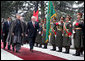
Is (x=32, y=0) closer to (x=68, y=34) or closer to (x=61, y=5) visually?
(x=61, y=5)

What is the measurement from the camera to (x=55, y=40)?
9.26m

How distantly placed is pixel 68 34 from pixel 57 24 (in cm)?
82

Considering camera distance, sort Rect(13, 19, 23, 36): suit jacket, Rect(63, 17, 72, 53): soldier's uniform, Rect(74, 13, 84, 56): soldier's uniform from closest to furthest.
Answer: Rect(74, 13, 84, 56): soldier's uniform < Rect(13, 19, 23, 36): suit jacket < Rect(63, 17, 72, 53): soldier's uniform

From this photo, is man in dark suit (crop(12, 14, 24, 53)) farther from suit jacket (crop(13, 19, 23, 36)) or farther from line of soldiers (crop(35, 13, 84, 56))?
→ line of soldiers (crop(35, 13, 84, 56))

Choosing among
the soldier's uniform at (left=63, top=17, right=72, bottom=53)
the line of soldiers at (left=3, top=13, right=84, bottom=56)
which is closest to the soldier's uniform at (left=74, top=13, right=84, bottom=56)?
the line of soldiers at (left=3, top=13, right=84, bottom=56)

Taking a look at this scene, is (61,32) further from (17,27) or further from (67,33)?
(17,27)

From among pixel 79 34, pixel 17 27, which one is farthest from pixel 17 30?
pixel 79 34

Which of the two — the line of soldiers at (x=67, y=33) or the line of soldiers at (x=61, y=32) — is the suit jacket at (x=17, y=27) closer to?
the line of soldiers at (x=61, y=32)

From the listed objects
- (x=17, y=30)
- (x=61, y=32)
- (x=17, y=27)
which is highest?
(x=17, y=27)

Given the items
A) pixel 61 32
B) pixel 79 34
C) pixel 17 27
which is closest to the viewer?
pixel 79 34

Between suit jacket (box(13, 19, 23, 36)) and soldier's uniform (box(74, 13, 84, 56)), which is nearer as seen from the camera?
soldier's uniform (box(74, 13, 84, 56))

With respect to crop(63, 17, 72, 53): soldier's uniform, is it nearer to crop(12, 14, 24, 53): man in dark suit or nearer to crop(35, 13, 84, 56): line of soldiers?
crop(35, 13, 84, 56): line of soldiers

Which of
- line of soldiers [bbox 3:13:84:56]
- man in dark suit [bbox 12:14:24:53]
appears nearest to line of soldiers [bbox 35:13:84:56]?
line of soldiers [bbox 3:13:84:56]

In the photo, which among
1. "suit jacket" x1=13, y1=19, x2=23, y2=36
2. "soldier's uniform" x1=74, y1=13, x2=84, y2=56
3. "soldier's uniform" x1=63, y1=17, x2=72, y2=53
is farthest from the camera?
"soldier's uniform" x1=63, y1=17, x2=72, y2=53
